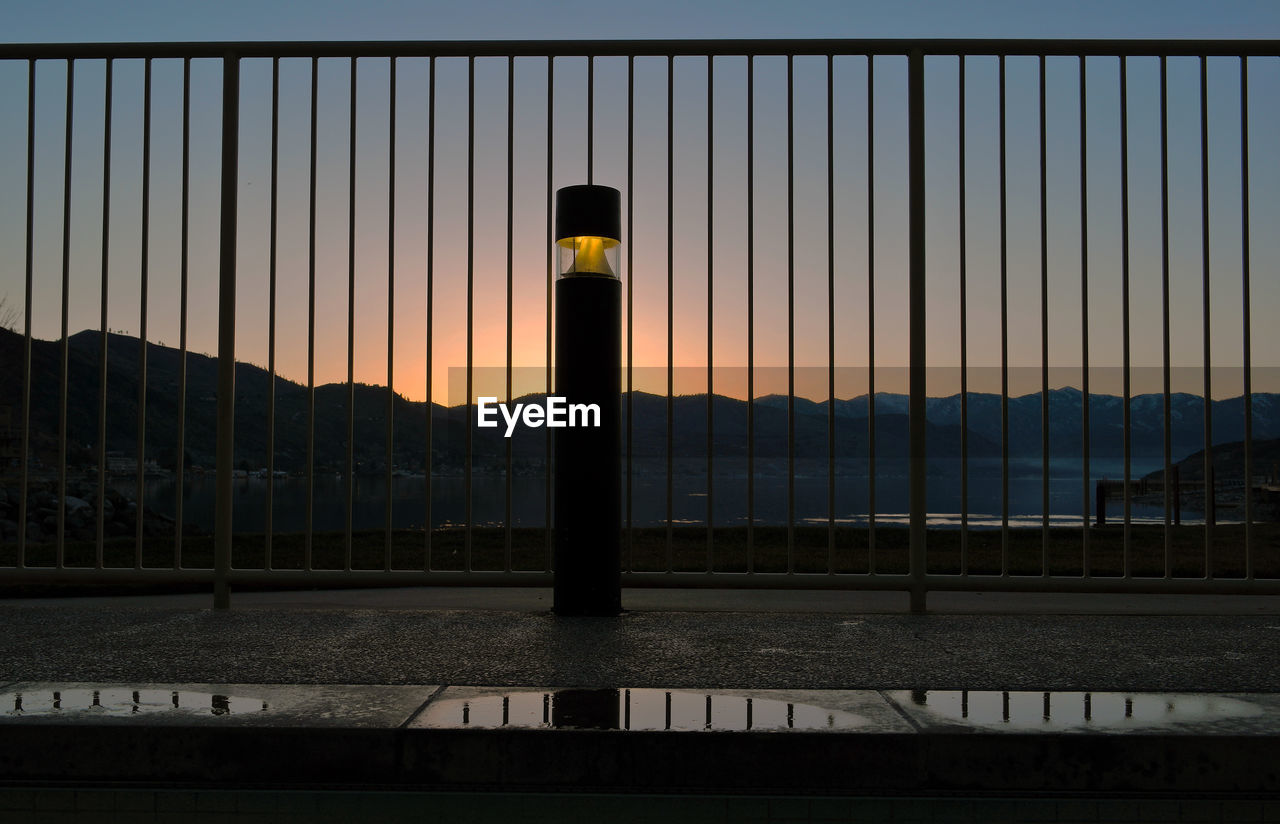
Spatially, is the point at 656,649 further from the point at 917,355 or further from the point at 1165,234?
the point at 1165,234

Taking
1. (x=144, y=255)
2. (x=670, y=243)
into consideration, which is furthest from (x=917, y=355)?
(x=144, y=255)

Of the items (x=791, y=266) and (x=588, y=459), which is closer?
(x=588, y=459)

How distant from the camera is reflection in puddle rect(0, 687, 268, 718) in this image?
8.46 feet

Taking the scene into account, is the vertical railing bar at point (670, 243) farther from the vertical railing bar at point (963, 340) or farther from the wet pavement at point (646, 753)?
the wet pavement at point (646, 753)

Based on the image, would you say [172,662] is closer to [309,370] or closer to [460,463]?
[309,370]

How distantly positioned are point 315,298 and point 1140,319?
155 inches

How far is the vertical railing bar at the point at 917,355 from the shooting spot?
4422 mm

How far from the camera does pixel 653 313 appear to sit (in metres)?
4.89

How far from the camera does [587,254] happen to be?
4.23 metres

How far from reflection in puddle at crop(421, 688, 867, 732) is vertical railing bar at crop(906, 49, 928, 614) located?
6.40 ft

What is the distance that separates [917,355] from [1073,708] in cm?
204

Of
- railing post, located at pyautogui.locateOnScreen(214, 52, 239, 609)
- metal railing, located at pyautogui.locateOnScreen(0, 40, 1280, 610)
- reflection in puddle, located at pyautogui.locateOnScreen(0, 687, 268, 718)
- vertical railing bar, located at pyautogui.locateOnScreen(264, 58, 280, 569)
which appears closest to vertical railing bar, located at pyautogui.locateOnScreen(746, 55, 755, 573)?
metal railing, located at pyautogui.locateOnScreen(0, 40, 1280, 610)

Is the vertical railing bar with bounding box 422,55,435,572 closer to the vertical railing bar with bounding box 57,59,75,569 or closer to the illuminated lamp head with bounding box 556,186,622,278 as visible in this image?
the illuminated lamp head with bounding box 556,186,622,278

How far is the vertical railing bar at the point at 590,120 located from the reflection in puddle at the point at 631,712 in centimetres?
263
